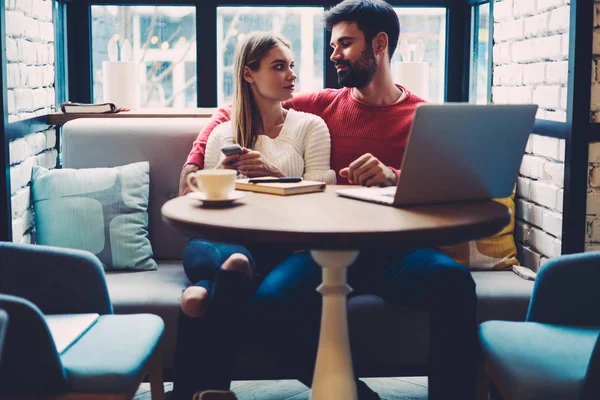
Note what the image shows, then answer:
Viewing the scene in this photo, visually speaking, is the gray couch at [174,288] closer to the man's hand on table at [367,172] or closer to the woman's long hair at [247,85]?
the woman's long hair at [247,85]

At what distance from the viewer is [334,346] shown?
1.62 metres

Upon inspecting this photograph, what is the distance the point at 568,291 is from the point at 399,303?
0.43 metres

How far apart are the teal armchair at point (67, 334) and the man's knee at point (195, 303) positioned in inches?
3.0

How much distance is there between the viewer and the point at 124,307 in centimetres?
212

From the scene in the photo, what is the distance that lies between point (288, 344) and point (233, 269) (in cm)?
25

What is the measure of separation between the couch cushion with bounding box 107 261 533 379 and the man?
9 centimetres

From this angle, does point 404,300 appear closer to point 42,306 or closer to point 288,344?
point 288,344

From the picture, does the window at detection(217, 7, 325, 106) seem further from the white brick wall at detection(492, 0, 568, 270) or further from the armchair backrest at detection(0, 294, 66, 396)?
the armchair backrest at detection(0, 294, 66, 396)

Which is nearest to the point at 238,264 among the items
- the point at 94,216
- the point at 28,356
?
the point at 28,356

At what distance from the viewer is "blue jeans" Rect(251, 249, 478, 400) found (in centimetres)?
176

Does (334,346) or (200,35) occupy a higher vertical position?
(200,35)

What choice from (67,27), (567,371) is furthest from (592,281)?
(67,27)

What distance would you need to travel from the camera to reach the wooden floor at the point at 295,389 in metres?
2.42

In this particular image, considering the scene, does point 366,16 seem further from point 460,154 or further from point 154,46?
point 154,46
